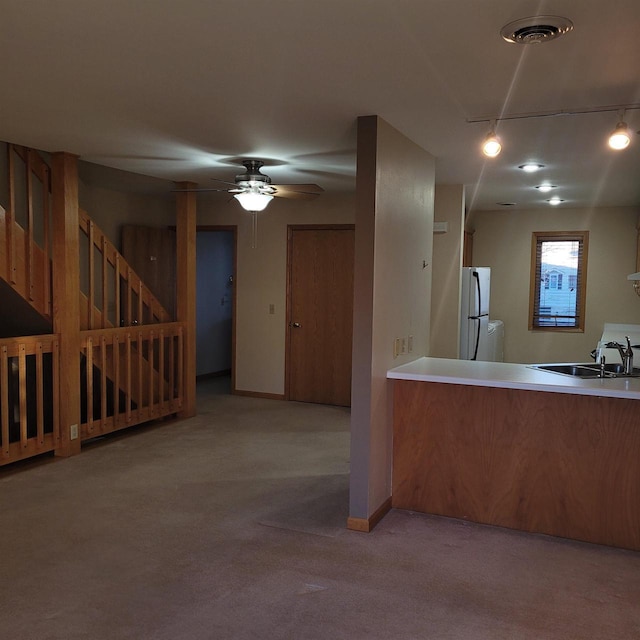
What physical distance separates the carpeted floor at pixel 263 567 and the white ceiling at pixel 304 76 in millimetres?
2316

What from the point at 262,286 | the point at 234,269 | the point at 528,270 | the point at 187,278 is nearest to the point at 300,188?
the point at 187,278

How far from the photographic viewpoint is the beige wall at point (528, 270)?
7.32 meters

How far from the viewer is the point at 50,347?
4676 millimetres

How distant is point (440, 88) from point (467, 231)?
5.05 metres

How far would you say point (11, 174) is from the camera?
4406mm

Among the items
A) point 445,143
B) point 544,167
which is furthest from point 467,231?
point 445,143

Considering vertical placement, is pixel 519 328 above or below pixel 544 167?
below

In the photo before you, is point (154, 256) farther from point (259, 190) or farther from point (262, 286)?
point (259, 190)

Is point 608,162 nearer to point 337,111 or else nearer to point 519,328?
point 337,111

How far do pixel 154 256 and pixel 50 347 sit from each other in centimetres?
256

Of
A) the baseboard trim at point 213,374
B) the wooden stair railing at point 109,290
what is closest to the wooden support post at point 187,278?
the wooden stair railing at point 109,290

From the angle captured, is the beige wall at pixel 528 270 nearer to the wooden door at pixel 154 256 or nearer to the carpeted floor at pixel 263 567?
the wooden door at pixel 154 256

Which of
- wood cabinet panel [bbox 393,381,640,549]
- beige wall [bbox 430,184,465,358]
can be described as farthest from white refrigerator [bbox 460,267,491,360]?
wood cabinet panel [bbox 393,381,640,549]

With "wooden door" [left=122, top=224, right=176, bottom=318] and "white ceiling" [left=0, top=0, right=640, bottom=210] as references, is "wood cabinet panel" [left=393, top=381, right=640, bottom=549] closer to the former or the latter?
"white ceiling" [left=0, top=0, right=640, bottom=210]
